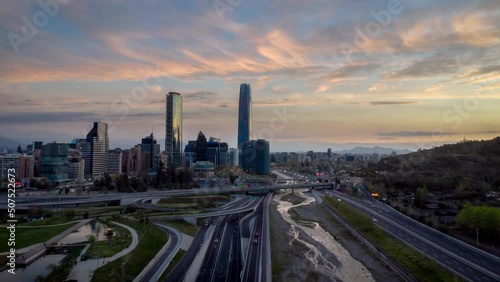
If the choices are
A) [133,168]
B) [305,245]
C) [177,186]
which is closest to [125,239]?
[305,245]

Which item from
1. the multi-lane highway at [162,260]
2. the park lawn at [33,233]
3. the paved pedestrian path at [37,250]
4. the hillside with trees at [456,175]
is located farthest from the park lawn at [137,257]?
the hillside with trees at [456,175]

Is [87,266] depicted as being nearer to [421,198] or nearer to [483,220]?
[483,220]

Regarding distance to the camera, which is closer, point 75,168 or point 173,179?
point 173,179

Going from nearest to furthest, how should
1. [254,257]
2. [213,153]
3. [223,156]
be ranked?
[254,257], [213,153], [223,156]

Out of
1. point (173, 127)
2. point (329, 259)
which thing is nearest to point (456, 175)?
point (329, 259)

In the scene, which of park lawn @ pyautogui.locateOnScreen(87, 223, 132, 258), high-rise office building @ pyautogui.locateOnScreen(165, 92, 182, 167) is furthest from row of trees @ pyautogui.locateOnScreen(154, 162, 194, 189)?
high-rise office building @ pyautogui.locateOnScreen(165, 92, 182, 167)

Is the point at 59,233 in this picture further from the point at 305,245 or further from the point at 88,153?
the point at 88,153

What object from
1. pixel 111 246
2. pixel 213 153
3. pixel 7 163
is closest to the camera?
pixel 111 246

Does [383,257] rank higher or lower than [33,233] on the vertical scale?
lower

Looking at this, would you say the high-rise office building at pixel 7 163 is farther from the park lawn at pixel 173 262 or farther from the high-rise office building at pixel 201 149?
the high-rise office building at pixel 201 149
